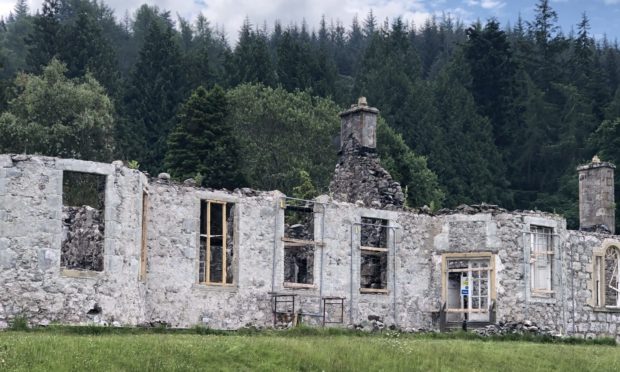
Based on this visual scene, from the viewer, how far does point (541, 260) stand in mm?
32906

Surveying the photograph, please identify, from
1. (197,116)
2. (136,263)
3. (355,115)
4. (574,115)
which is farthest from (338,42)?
(136,263)

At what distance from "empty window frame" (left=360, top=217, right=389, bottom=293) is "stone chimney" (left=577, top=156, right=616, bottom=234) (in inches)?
342

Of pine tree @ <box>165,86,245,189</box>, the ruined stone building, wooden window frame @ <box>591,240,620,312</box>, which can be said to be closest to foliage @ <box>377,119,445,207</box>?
pine tree @ <box>165,86,245,189</box>

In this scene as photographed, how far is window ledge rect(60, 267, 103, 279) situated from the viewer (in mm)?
23828

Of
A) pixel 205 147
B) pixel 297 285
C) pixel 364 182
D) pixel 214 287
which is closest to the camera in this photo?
pixel 214 287

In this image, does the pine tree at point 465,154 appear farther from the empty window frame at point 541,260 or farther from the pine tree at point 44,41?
the empty window frame at point 541,260

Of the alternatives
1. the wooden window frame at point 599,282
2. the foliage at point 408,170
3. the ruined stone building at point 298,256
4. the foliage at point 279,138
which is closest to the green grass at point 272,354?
the ruined stone building at point 298,256

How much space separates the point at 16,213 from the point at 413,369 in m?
9.39

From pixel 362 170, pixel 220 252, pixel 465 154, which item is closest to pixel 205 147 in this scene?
pixel 465 154

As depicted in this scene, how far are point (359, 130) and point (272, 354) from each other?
15470mm

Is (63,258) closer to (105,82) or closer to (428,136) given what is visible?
(105,82)

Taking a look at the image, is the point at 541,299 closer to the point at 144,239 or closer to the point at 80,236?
the point at 144,239

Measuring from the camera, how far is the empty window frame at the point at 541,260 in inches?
1275

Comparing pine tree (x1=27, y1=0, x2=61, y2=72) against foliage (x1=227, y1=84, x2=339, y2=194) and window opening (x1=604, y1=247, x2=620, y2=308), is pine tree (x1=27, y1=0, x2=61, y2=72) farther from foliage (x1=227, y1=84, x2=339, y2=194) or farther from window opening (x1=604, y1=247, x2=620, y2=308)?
window opening (x1=604, y1=247, x2=620, y2=308)
